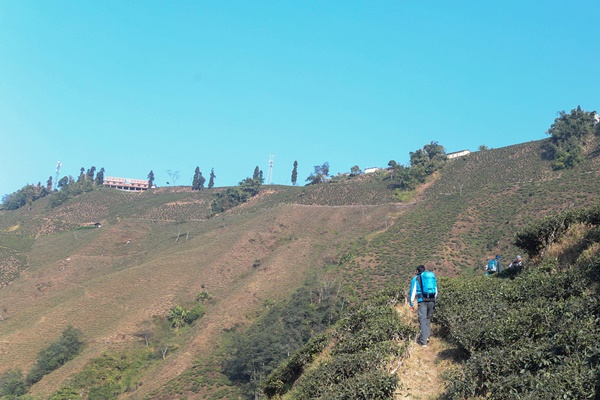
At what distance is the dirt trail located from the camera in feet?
30.4

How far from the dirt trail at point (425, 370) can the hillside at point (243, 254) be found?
93.7 ft

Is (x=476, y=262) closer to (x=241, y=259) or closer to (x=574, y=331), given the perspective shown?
(x=241, y=259)

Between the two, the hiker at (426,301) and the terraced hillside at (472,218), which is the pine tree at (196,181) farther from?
the hiker at (426,301)

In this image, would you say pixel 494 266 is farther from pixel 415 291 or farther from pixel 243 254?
pixel 243 254

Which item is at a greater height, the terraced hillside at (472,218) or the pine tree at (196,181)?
the pine tree at (196,181)

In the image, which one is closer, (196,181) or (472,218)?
(472,218)

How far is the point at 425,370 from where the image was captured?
33.7 feet

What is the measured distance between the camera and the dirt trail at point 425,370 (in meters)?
9.27

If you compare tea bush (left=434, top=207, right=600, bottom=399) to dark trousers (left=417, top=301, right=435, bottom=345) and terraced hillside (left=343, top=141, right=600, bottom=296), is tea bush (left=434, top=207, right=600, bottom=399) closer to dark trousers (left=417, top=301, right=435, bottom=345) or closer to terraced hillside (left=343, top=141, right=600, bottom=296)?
dark trousers (left=417, top=301, right=435, bottom=345)

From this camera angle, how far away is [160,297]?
58.2m

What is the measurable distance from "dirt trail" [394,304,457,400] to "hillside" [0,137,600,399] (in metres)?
28.6

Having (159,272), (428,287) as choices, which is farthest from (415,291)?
(159,272)

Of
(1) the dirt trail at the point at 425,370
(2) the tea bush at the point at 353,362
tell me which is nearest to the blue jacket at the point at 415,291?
(2) the tea bush at the point at 353,362

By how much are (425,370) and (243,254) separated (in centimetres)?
6088
